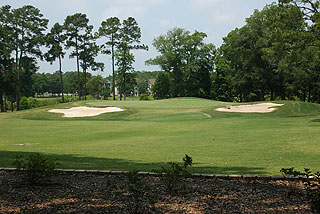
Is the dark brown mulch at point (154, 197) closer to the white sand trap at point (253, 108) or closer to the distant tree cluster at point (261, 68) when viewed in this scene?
the white sand trap at point (253, 108)

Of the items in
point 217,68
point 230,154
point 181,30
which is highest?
point 181,30

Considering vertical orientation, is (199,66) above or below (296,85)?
above

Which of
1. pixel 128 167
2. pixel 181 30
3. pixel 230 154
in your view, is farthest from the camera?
pixel 181 30

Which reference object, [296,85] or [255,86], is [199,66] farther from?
[296,85]

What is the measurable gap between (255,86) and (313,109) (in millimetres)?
28002

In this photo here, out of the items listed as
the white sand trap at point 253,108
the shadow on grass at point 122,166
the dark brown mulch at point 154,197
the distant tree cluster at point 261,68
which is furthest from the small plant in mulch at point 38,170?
the distant tree cluster at point 261,68

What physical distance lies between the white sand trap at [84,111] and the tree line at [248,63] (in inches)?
685

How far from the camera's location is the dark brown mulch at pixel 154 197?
185 inches

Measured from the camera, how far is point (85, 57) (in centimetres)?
5888

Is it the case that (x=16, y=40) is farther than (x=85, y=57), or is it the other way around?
(x=85, y=57)

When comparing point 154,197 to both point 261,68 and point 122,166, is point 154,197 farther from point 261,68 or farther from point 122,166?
point 261,68

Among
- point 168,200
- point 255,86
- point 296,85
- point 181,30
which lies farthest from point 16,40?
point 168,200

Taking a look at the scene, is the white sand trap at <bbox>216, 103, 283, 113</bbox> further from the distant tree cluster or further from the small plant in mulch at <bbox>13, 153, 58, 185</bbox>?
the small plant in mulch at <bbox>13, 153, 58, 185</bbox>

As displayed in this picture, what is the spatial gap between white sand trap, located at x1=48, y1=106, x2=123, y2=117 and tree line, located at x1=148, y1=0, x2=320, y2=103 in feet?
57.1
